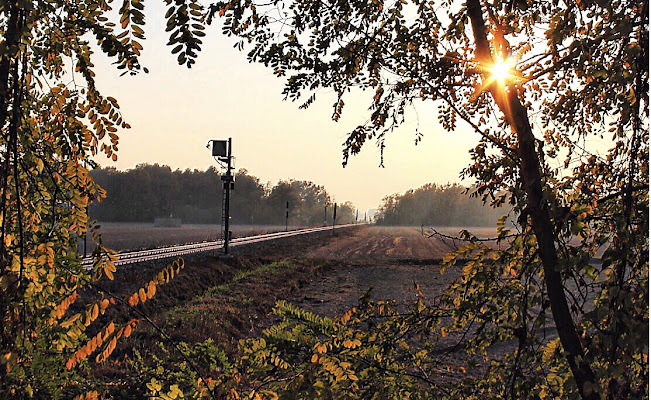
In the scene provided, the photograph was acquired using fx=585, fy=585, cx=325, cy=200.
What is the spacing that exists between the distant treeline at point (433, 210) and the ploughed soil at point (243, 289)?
134812mm

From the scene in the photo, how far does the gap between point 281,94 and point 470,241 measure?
3.99 feet

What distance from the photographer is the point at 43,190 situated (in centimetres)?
254

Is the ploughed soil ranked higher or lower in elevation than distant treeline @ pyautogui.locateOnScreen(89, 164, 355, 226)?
lower

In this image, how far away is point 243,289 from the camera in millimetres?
16891

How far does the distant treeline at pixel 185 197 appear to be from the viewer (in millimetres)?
106375

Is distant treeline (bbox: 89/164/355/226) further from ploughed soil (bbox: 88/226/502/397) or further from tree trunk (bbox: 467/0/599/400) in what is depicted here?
tree trunk (bbox: 467/0/599/400)

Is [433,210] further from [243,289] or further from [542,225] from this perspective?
[542,225]

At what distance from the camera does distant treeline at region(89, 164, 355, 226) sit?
106 metres

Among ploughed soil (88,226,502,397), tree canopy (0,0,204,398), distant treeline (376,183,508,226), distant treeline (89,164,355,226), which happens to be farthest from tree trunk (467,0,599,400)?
distant treeline (376,183,508,226)

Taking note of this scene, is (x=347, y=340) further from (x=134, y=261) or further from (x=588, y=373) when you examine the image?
(x=134, y=261)

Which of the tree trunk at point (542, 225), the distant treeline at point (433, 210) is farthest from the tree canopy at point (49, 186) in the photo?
the distant treeline at point (433, 210)

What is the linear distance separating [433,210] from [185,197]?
73078mm

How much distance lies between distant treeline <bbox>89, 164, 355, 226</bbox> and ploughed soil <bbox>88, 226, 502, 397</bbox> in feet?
260

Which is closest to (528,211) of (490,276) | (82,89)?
(490,276)
